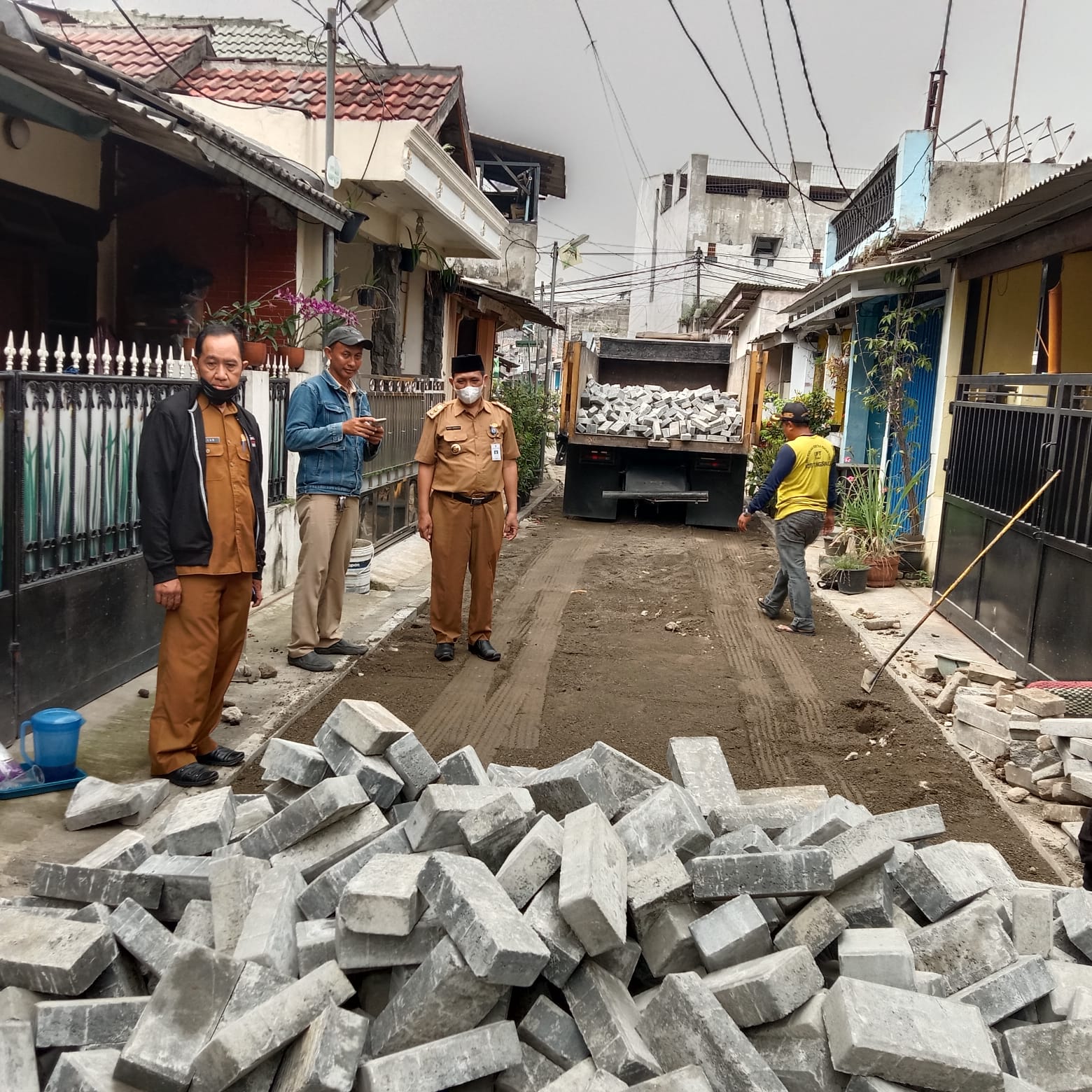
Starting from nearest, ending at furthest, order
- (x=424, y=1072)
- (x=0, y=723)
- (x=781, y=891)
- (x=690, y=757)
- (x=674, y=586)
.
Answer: (x=424, y=1072) < (x=781, y=891) < (x=690, y=757) < (x=0, y=723) < (x=674, y=586)

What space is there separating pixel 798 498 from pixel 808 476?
0.64 feet

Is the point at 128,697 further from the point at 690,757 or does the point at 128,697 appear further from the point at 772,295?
the point at 772,295

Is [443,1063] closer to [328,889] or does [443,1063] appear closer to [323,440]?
[328,889]

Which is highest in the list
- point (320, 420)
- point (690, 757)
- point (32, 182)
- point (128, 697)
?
point (32, 182)

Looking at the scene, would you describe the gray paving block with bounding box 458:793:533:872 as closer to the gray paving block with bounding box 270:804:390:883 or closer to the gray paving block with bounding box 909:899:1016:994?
the gray paving block with bounding box 270:804:390:883

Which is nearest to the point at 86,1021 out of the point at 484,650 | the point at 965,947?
the point at 965,947

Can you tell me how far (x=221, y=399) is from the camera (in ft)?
15.0

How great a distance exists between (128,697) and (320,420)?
2.00m

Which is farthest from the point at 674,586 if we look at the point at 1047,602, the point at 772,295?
the point at 772,295

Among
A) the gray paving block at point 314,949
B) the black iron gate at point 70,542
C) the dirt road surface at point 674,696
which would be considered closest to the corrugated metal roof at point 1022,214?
the dirt road surface at point 674,696

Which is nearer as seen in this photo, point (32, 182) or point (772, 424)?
point (32, 182)

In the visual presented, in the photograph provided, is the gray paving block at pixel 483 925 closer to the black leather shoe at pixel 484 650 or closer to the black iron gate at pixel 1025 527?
the black leather shoe at pixel 484 650

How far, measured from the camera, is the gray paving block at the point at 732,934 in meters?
2.88

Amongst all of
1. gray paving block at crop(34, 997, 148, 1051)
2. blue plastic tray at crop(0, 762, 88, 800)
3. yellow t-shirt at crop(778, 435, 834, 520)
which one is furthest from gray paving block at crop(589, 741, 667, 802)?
yellow t-shirt at crop(778, 435, 834, 520)
